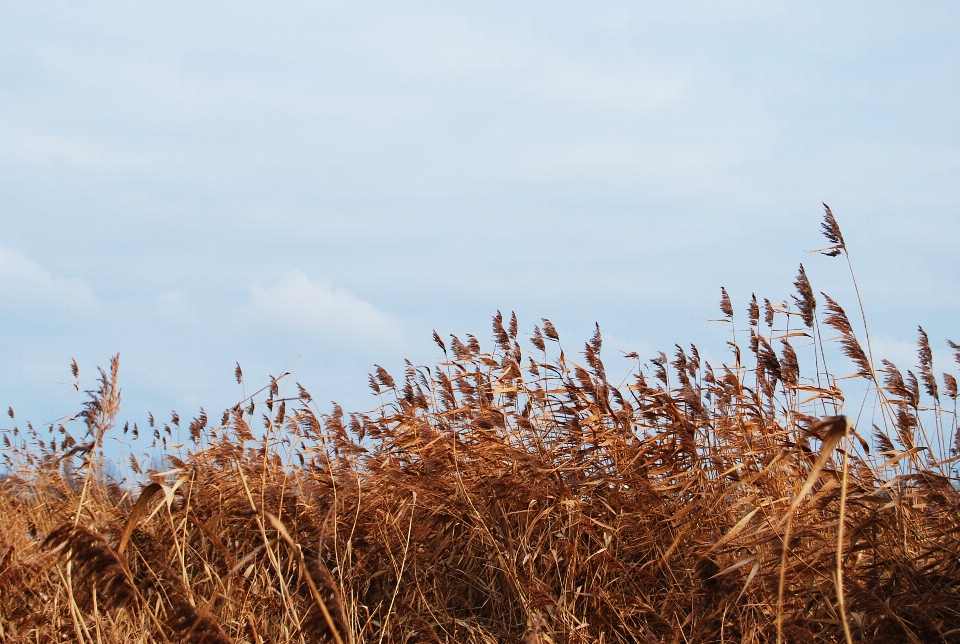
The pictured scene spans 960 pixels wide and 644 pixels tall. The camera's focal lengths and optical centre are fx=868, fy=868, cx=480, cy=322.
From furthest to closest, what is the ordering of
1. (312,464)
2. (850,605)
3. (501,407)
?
1. (312,464)
2. (501,407)
3. (850,605)

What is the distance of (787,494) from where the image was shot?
12.1 ft

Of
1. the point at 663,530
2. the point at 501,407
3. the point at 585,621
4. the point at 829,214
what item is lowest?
the point at 585,621

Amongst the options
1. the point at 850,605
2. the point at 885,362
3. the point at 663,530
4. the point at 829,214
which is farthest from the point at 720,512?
the point at 829,214

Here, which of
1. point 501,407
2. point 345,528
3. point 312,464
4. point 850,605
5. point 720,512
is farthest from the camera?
point 312,464

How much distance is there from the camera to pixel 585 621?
3.21 metres

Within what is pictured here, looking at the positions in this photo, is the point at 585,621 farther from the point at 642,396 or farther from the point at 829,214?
the point at 829,214

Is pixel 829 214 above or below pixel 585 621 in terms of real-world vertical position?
above

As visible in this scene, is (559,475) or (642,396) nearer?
(559,475)

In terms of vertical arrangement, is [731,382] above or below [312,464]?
above

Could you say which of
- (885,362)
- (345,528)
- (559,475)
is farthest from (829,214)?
(345,528)

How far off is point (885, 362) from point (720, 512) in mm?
974

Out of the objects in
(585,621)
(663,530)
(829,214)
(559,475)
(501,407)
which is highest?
(829,214)

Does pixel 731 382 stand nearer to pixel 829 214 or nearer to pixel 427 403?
pixel 829 214

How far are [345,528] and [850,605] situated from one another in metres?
2.12
